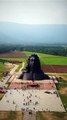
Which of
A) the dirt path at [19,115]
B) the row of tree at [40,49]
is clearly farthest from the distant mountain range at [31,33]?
the dirt path at [19,115]

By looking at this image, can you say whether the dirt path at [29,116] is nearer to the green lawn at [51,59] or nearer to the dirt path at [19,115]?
the dirt path at [19,115]

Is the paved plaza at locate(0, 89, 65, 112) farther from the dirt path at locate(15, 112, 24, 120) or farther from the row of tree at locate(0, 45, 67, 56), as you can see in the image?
the row of tree at locate(0, 45, 67, 56)

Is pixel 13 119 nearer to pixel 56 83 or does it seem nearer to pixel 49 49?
pixel 56 83

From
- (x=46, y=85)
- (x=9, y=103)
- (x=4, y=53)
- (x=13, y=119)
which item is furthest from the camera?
(x=4, y=53)

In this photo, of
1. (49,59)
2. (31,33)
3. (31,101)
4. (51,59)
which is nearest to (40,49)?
(49,59)

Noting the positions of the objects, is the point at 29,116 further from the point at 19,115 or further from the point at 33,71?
the point at 33,71

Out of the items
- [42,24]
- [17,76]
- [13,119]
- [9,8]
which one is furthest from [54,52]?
[13,119]

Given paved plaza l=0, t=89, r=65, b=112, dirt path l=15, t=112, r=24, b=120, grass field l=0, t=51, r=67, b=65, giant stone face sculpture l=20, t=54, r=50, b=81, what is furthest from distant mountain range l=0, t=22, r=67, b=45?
dirt path l=15, t=112, r=24, b=120
